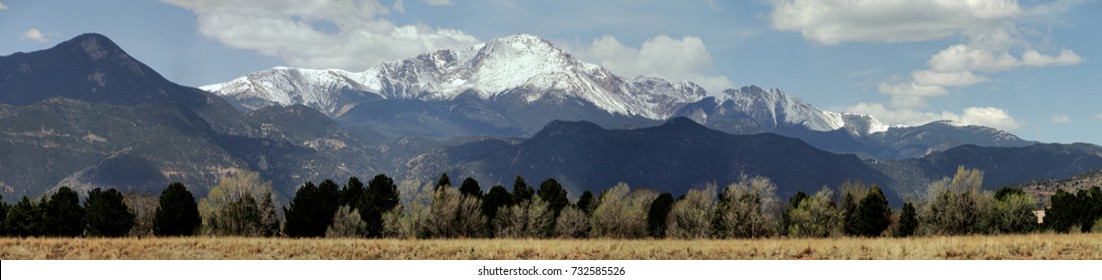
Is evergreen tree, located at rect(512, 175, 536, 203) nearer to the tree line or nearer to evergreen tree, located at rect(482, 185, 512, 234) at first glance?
the tree line

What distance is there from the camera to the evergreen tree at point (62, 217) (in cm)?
10956

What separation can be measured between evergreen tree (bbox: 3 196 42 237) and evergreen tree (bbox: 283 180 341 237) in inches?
1042

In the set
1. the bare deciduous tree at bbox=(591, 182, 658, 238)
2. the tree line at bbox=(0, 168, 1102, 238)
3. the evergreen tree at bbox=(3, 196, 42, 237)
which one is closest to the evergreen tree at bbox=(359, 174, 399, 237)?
the tree line at bbox=(0, 168, 1102, 238)

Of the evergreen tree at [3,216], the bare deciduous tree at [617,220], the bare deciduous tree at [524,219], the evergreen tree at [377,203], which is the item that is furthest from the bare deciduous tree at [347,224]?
the evergreen tree at [3,216]

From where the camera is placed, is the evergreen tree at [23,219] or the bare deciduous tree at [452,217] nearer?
the evergreen tree at [23,219]

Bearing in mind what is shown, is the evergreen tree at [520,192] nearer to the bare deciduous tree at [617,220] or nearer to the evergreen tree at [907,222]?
the bare deciduous tree at [617,220]

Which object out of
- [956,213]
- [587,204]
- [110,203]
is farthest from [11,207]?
[956,213]

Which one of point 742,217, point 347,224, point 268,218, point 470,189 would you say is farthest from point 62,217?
A: point 742,217

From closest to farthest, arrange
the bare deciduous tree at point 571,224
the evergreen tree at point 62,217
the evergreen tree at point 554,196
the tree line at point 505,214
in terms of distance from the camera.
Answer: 1. the evergreen tree at point 62,217
2. the tree line at point 505,214
3. the bare deciduous tree at point 571,224
4. the evergreen tree at point 554,196

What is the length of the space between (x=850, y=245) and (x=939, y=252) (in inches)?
267

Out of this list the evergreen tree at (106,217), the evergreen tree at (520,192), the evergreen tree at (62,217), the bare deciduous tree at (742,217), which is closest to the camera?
the evergreen tree at (106,217)

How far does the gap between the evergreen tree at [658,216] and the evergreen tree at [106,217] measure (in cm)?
6601

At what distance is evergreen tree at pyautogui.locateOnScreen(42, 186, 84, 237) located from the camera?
110 m

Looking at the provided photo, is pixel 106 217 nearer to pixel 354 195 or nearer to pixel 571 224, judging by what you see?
pixel 354 195
